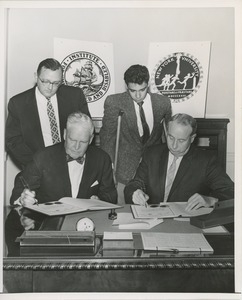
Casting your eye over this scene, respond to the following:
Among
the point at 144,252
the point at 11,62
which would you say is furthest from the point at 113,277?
the point at 11,62

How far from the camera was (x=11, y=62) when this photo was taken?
2258 millimetres

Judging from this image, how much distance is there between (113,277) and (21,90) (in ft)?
3.99

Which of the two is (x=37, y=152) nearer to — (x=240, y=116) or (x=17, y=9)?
(x=17, y=9)

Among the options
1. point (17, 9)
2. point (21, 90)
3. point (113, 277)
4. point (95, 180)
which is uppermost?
point (17, 9)

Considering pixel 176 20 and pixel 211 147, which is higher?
pixel 176 20

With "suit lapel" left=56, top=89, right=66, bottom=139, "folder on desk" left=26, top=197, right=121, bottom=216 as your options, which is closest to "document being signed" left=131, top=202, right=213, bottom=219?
"folder on desk" left=26, top=197, right=121, bottom=216

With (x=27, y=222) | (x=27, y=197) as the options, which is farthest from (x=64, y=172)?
(x=27, y=222)

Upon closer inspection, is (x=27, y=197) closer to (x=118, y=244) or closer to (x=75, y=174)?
(x=75, y=174)

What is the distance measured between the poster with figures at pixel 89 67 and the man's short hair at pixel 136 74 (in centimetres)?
10

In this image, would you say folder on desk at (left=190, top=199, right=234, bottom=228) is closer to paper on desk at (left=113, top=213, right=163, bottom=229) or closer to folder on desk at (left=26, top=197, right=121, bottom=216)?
paper on desk at (left=113, top=213, right=163, bottom=229)

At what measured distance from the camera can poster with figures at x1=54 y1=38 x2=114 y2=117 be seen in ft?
7.39

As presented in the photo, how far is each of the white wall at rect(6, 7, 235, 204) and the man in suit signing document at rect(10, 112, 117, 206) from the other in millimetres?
413

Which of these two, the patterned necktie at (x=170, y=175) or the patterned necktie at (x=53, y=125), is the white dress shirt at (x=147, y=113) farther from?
the patterned necktie at (x=53, y=125)

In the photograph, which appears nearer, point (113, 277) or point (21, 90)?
point (113, 277)
